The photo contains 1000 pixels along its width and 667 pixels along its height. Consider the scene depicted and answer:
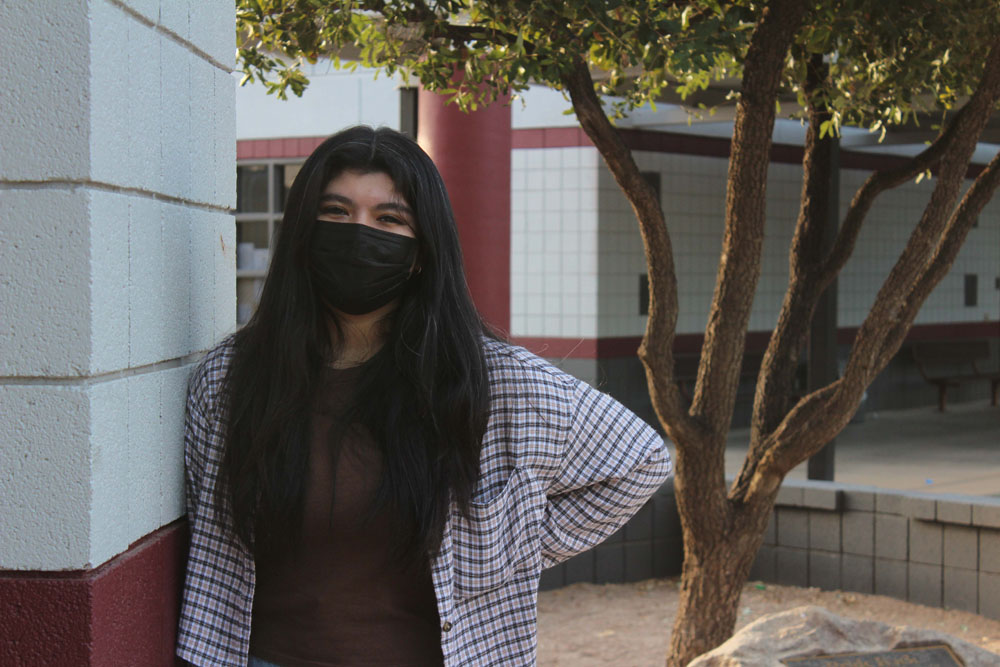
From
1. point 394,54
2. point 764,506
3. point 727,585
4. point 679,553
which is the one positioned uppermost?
point 394,54

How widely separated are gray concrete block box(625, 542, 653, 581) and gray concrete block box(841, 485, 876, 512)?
1203 millimetres

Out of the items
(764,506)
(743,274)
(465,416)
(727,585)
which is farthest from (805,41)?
(465,416)

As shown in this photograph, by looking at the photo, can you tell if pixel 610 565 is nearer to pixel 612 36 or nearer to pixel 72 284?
pixel 612 36

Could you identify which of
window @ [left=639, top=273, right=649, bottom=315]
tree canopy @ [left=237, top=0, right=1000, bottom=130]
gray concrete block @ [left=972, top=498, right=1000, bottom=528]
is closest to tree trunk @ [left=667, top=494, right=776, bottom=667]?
tree canopy @ [left=237, top=0, right=1000, bottom=130]

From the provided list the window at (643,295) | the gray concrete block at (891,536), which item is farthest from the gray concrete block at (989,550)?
the window at (643,295)

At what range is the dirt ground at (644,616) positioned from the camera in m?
6.17

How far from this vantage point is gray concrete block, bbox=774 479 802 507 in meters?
7.18

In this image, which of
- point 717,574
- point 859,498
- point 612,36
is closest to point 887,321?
point 717,574

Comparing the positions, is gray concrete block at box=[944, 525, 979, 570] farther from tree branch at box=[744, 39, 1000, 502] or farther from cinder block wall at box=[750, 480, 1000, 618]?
tree branch at box=[744, 39, 1000, 502]

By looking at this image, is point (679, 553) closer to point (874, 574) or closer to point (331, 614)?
point (874, 574)

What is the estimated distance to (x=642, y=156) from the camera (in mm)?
12070

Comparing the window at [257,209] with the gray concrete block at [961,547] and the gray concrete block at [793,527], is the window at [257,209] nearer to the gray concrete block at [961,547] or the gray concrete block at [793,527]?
the gray concrete block at [793,527]

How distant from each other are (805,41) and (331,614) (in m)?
3.13

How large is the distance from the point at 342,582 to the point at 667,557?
18.4 ft
